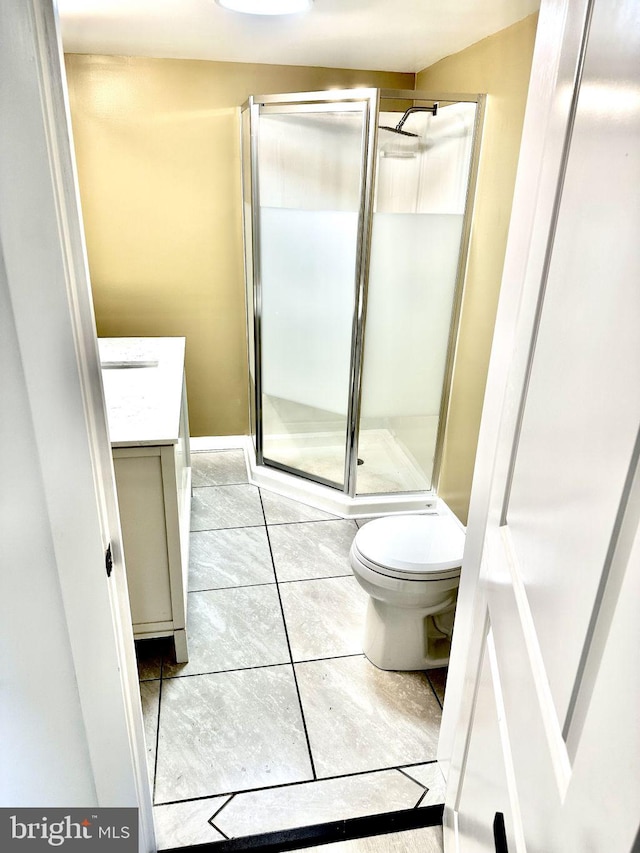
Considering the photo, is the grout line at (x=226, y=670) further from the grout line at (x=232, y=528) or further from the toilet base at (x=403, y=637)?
the grout line at (x=232, y=528)

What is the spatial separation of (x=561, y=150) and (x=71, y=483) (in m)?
0.90

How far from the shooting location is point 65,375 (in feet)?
2.93

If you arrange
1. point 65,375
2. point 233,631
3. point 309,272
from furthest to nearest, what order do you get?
1. point 309,272
2. point 233,631
3. point 65,375

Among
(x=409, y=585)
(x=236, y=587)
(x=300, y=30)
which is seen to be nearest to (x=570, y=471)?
(x=409, y=585)

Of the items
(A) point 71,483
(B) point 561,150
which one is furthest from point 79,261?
(B) point 561,150

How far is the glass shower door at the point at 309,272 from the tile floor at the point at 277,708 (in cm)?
71

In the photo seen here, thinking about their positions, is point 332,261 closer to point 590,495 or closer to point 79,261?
point 79,261

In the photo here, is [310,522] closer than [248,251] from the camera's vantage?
Yes

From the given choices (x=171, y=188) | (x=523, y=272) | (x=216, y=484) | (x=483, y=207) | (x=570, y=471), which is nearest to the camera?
(x=570, y=471)

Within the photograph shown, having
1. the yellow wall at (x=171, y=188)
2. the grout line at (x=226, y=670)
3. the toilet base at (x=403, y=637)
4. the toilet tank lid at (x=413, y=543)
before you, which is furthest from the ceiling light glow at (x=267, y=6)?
the grout line at (x=226, y=670)

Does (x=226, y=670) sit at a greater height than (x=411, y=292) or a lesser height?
lesser

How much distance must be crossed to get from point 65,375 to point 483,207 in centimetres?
196

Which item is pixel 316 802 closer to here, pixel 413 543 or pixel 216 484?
pixel 413 543

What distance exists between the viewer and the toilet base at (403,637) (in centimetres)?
193
